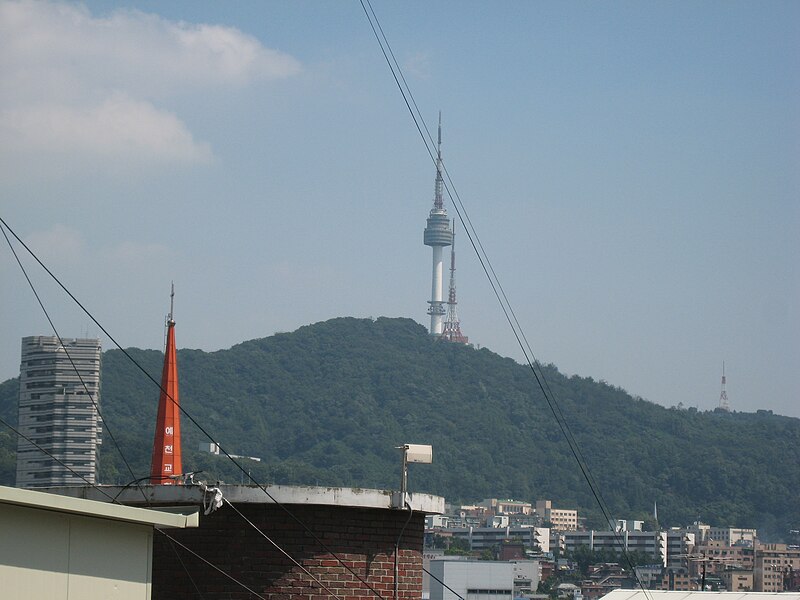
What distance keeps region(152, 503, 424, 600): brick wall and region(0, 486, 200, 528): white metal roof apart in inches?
75.2

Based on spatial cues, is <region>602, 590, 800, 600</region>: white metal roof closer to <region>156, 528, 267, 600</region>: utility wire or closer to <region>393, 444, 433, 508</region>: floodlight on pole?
<region>393, 444, 433, 508</region>: floodlight on pole

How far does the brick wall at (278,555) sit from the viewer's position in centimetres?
1388

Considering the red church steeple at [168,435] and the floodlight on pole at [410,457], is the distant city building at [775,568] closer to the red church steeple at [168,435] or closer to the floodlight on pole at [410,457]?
the red church steeple at [168,435]

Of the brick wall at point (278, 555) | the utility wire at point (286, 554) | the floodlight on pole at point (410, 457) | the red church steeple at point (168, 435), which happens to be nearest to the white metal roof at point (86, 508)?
the utility wire at point (286, 554)

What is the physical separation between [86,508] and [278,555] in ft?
10.9

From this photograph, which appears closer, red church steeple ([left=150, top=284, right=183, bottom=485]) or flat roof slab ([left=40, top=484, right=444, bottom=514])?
flat roof slab ([left=40, top=484, right=444, bottom=514])

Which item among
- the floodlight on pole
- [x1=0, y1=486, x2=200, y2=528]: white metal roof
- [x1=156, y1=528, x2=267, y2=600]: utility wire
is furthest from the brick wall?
[x1=0, y1=486, x2=200, y2=528]: white metal roof

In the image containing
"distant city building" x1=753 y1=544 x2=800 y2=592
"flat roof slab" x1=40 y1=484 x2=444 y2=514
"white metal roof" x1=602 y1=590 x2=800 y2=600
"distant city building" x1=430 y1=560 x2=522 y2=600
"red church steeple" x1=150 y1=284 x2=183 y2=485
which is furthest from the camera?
"distant city building" x1=753 y1=544 x2=800 y2=592

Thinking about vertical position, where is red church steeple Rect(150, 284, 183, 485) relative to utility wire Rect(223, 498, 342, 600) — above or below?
above

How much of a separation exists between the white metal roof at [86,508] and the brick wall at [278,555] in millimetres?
1910

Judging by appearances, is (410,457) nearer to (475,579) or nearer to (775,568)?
(475,579)

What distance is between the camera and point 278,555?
13.9 meters

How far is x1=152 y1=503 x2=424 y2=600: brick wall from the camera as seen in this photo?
1388 centimetres

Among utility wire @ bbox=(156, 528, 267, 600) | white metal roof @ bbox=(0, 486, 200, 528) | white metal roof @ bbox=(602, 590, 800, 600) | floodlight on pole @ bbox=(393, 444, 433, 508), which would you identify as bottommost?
white metal roof @ bbox=(602, 590, 800, 600)
